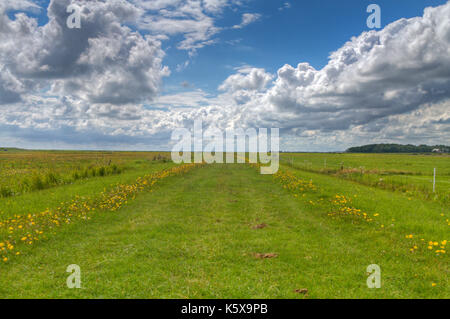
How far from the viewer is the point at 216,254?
7023mm

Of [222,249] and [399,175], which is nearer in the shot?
[222,249]

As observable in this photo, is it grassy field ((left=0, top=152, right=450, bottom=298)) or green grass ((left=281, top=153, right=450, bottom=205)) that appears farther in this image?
green grass ((left=281, top=153, right=450, bottom=205))

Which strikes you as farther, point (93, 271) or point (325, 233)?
point (325, 233)

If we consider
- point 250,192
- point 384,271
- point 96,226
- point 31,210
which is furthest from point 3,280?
point 250,192

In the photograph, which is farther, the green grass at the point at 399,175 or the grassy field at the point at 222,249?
the green grass at the point at 399,175

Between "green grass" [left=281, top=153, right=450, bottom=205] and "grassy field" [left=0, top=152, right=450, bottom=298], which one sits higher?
"green grass" [left=281, top=153, right=450, bottom=205]

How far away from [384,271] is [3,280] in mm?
8136

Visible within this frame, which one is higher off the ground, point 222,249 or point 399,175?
point 399,175

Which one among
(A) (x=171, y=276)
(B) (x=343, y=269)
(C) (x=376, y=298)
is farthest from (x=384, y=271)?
(A) (x=171, y=276)

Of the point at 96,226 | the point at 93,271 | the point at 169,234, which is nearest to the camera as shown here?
the point at 93,271

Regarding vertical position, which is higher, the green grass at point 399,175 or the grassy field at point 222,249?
the green grass at point 399,175
